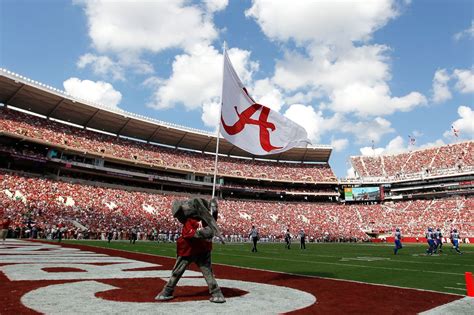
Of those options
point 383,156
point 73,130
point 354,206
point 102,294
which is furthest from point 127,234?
point 383,156

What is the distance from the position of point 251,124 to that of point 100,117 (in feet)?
150

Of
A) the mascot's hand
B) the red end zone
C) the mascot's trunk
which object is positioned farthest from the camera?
the mascot's trunk

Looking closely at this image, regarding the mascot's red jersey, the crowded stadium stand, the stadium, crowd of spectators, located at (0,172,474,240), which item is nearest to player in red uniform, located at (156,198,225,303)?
the mascot's red jersey

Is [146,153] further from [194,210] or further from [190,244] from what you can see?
[190,244]

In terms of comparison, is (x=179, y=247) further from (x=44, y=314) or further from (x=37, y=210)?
(x=37, y=210)

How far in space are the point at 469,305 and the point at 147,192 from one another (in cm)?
5214

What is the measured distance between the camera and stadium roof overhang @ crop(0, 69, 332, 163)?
141 feet

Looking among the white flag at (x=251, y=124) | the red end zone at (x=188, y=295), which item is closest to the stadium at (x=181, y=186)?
the white flag at (x=251, y=124)

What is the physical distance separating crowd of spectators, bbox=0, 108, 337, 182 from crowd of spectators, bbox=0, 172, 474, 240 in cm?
534

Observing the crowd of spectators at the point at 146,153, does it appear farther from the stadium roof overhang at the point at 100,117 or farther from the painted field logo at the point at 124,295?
the painted field logo at the point at 124,295

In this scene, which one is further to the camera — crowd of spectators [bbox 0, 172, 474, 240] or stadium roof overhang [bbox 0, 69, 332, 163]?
stadium roof overhang [bbox 0, 69, 332, 163]

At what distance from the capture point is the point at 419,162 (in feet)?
238

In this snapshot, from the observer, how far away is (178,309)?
5352 mm

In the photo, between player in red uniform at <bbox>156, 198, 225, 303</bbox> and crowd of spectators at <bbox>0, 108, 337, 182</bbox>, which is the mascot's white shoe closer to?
player in red uniform at <bbox>156, 198, 225, 303</bbox>
